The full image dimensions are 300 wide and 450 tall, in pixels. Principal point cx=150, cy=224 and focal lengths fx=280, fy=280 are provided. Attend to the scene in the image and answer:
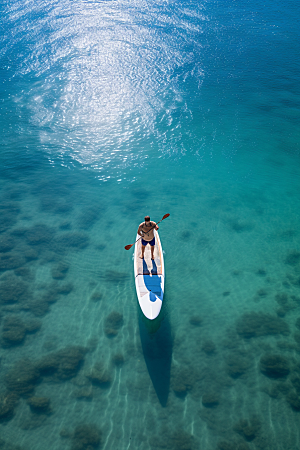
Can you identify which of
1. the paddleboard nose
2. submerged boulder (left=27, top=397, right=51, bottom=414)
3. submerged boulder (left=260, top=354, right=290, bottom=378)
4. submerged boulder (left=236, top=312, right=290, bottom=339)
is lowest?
submerged boulder (left=27, top=397, right=51, bottom=414)

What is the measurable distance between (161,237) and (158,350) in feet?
22.3

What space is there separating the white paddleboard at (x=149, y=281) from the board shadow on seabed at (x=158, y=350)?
1186mm

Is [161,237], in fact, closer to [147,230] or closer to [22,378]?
[147,230]

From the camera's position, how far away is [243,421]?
35.4 ft

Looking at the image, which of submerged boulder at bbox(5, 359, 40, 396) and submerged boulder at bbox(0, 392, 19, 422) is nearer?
submerged boulder at bbox(0, 392, 19, 422)

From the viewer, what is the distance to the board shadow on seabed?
11609 millimetres

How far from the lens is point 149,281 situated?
13.5m

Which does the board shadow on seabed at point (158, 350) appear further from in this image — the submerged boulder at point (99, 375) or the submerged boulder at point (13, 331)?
the submerged boulder at point (13, 331)

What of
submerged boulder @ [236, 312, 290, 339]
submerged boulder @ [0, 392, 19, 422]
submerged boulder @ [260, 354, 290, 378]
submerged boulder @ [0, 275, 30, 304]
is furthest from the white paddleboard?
submerged boulder @ [0, 392, 19, 422]

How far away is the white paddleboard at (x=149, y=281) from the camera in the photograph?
12518 millimetres

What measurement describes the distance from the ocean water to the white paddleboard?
1.36 metres

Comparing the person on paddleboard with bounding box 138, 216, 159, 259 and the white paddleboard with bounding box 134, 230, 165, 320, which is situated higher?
the person on paddleboard with bounding box 138, 216, 159, 259

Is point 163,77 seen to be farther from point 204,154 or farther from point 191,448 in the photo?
point 191,448

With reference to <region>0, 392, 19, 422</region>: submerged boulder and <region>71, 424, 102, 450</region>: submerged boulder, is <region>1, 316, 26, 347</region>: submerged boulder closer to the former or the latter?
<region>0, 392, 19, 422</region>: submerged boulder
